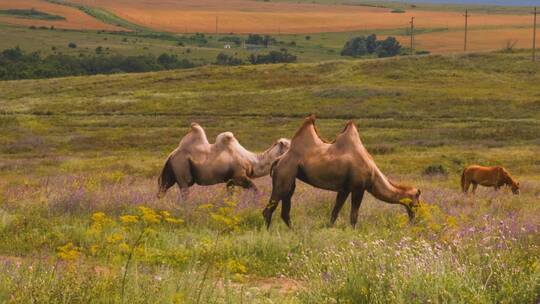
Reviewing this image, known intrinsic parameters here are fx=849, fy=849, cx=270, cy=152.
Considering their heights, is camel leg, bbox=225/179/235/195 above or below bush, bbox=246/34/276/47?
below

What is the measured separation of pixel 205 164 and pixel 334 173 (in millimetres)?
3876

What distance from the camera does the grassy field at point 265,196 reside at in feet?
25.5

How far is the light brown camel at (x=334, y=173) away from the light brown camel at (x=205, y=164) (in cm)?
285

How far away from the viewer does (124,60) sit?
131500mm

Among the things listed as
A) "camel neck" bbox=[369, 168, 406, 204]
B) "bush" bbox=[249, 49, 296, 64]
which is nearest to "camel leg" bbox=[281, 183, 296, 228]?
"camel neck" bbox=[369, 168, 406, 204]

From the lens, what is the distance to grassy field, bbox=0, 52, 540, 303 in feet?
25.5

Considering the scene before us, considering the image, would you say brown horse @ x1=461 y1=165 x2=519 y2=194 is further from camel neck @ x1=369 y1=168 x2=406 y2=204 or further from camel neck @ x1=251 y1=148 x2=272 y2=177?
camel neck @ x1=369 y1=168 x2=406 y2=204

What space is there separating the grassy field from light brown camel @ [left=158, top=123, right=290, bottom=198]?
398 millimetres

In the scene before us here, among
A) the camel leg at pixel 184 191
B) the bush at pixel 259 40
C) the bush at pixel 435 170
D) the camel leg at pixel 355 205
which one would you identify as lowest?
the bush at pixel 435 170

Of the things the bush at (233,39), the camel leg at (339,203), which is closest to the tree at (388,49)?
the bush at (233,39)

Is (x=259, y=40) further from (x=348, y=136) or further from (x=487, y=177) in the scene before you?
(x=348, y=136)

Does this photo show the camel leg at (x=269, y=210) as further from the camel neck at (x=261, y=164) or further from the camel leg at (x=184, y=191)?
the camel neck at (x=261, y=164)

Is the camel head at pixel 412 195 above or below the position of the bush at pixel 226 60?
above

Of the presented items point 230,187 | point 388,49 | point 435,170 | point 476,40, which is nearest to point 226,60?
point 388,49
